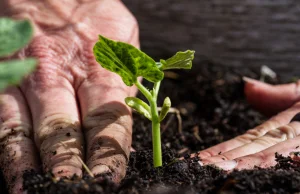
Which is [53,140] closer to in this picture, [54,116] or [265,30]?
[54,116]

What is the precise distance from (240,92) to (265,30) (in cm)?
55

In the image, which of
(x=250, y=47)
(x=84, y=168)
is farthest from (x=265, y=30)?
(x=84, y=168)

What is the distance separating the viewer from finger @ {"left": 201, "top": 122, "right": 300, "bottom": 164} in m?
1.57

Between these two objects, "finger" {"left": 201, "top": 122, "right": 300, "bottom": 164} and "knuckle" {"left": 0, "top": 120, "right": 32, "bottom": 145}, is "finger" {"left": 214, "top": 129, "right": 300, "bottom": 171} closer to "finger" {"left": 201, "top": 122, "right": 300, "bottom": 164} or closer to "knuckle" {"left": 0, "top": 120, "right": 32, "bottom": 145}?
"finger" {"left": 201, "top": 122, "right": 300, "bottom": 164}

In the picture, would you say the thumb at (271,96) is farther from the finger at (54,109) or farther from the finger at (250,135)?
the finger at (54,109)

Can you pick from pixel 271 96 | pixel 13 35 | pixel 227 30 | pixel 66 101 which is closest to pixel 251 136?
pixel 271 96

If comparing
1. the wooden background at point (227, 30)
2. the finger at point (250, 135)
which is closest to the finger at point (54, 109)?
the finger at point (250, 135)

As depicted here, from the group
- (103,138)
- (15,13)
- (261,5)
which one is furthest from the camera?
(261,5)

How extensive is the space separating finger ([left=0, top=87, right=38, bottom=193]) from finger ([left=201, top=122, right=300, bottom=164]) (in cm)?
54

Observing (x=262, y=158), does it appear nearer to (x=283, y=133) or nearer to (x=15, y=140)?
(x=283, y=133)

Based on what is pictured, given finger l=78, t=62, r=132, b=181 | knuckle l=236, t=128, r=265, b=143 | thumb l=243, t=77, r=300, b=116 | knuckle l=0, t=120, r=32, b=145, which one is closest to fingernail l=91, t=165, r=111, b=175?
finger l=78, t=62, r=132, b=181

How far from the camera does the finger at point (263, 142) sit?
5.14ft

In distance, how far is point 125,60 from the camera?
131 centimetres

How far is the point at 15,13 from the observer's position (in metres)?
2.02
